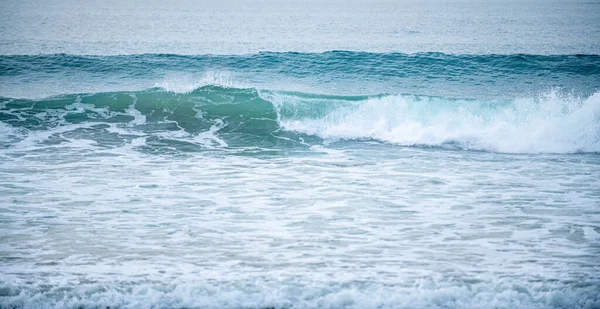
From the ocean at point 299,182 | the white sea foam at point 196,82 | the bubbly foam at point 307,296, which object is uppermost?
the white sea foam at point 196,82

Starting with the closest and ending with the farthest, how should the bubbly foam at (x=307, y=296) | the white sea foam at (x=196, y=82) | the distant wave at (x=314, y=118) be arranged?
the bubbly foam at (x=307, y=296), the distant wave at (x=314, y=118), the white sea foam at (x=196, y=82)

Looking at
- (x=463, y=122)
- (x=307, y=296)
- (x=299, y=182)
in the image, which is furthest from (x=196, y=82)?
(x=307, y=296)

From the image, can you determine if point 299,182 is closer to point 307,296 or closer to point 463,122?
point 307,296

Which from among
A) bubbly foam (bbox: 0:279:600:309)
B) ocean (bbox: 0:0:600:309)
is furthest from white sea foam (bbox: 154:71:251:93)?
bubbly foam (bbox: 0:279:600:309)

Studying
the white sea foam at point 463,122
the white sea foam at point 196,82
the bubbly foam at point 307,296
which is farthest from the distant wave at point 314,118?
the bubbly foam at point 307,296

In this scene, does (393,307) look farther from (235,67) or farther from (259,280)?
(235,67)

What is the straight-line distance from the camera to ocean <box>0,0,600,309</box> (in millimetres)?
5324

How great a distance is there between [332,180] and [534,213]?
9.71 ft

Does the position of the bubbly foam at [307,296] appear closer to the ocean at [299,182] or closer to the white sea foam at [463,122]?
the ocean at [299,182]

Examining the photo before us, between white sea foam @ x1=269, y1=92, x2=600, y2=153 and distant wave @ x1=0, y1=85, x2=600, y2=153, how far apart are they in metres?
0.02

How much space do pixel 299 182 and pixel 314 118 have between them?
517cm

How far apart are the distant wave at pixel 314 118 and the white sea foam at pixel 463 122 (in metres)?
0.02

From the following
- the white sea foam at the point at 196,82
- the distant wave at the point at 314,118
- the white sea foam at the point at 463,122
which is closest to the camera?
the white sea foam at the point at 463,122

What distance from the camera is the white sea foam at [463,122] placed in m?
11.8
